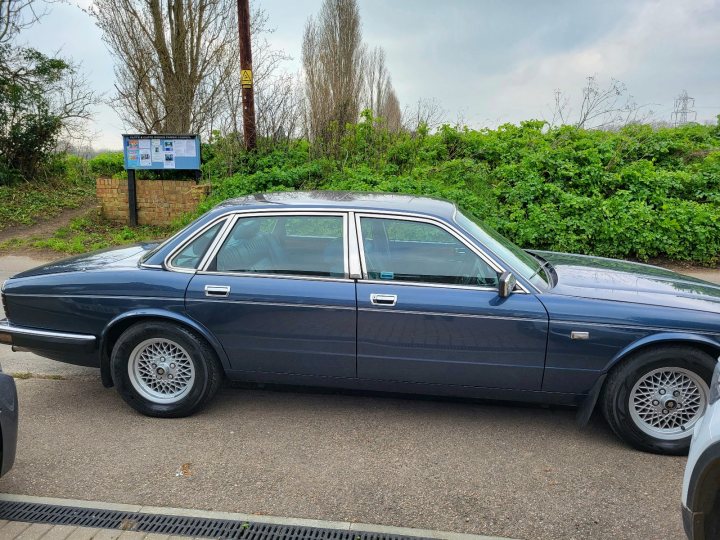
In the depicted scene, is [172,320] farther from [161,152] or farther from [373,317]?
[161,152]

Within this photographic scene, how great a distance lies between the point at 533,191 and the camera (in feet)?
31.6

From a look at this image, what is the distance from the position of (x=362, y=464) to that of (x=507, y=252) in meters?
1.81

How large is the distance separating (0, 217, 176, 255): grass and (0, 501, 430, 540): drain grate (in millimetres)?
8027

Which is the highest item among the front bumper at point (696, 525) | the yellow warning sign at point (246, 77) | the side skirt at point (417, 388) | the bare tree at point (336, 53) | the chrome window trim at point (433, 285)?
the bare tree at point (336, 53)

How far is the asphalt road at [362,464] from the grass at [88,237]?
22.1 feet

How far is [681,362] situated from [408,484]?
185 centimetres

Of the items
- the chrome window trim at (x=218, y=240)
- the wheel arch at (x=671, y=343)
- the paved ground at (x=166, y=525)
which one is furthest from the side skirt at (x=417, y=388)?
the paved ground at (x=166, y=525)

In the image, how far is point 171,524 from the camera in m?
2.82

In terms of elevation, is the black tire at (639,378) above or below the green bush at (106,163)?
below

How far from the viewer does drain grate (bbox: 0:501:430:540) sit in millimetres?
2740

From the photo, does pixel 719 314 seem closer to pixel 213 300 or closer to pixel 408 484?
pixel 408 484

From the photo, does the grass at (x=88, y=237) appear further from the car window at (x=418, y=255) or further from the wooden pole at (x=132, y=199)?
the car window at (x=418, y=255)

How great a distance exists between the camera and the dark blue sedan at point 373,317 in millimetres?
3533

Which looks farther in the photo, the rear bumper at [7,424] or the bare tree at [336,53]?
the bare tree at [336,53]
